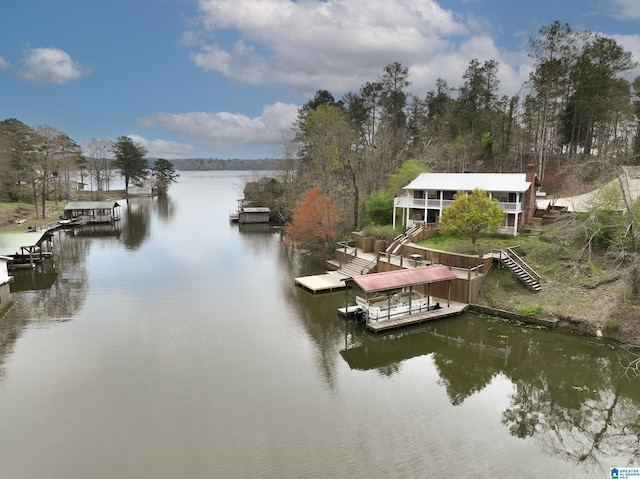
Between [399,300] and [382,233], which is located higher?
[382,233]

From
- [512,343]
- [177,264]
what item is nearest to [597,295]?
[512,343]

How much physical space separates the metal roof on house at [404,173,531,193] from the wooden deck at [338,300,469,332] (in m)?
11.2

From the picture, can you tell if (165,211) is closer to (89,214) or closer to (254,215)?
(89,214)

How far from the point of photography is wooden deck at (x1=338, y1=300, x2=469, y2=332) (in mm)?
20812

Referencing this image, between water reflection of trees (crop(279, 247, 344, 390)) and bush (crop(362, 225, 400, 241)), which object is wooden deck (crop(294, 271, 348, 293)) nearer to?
water reflection of trees (crop(279, 247, 344, 390))

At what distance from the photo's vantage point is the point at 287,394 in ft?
48.6

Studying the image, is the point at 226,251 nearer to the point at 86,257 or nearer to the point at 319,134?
the point at 86,257

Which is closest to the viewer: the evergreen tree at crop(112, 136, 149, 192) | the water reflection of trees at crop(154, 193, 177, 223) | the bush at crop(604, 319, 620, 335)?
the bush at crop(604, 319, 620, 335)

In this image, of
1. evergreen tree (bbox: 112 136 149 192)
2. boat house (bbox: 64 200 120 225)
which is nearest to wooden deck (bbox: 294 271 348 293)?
boat house (bbox: 64 200 120 225)

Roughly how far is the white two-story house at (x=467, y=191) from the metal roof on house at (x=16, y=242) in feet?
91.8

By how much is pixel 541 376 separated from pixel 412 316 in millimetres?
6641

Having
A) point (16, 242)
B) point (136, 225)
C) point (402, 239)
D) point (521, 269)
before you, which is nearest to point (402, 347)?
point (521, 269)

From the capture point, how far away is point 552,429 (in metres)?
13.4

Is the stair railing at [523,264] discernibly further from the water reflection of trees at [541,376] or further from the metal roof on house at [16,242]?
the metal roof on house at [16,242]
